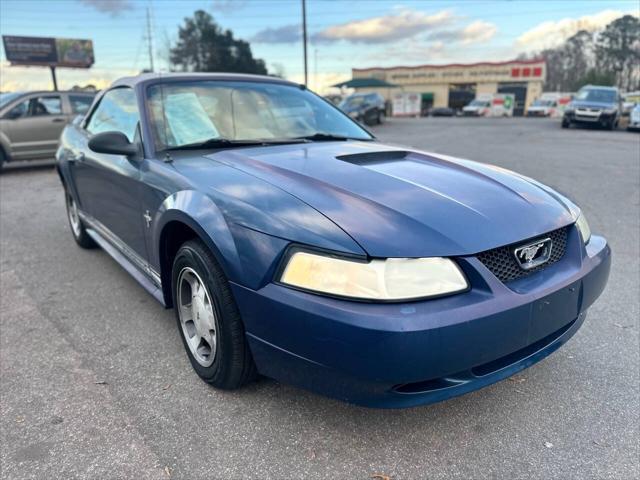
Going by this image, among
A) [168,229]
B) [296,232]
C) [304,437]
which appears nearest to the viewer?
[296,232]

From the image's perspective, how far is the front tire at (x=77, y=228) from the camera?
4512 mm

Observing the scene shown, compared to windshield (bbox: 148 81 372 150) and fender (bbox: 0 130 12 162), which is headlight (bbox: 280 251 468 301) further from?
fender (bbox: 0 130 12 162)

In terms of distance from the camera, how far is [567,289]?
193 centimetres

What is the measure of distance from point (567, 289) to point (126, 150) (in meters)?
2.40

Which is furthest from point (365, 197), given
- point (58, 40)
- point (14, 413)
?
point (58, 40)

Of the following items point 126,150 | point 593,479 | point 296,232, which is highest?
point 126,150

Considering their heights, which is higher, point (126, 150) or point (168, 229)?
point (126, 150)

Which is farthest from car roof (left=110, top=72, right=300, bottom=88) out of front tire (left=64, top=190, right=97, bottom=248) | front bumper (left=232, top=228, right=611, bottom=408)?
front bumper (left=232, top=228, right=611, bottom=408)

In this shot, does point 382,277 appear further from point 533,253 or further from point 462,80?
point 462,80

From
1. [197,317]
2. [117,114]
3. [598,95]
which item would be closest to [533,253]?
[197,317]

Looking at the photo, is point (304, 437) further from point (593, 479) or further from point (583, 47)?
point (583, 47)

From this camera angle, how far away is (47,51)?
4703 centimetres

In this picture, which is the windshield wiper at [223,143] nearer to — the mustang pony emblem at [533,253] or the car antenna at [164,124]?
the car antenna at [164,124]

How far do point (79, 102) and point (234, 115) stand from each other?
9122mm
